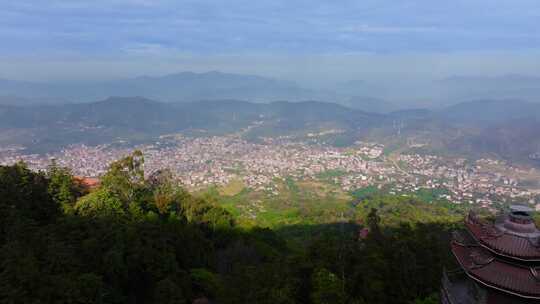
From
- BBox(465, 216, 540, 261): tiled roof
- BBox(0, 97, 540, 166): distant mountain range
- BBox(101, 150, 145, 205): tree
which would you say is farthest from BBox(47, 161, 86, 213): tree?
BBox(0, 97, 540, 166): distant mountain range

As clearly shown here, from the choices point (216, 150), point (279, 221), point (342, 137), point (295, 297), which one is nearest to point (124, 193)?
point (295, 297)

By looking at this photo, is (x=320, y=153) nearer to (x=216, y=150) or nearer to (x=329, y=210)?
(x=216, y=150)

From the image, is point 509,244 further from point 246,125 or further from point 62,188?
point 246,125

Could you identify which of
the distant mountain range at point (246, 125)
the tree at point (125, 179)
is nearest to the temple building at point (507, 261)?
the tree at point (125, 179)

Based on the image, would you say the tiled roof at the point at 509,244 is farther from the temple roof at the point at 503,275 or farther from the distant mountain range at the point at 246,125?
the distant mountain range at the point at 246,125

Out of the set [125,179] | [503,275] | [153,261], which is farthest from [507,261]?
[125,179]

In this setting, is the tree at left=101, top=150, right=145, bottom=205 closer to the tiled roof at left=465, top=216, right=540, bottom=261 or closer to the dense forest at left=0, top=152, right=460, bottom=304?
the dense forest at left=0, top=152, right=460, bottom=304
